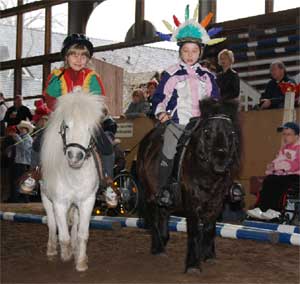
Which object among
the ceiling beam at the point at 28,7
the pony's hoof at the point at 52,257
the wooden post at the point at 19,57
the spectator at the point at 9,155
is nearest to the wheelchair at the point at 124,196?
the spectator at the point at 9,155

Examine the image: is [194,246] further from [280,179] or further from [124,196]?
[124,196]

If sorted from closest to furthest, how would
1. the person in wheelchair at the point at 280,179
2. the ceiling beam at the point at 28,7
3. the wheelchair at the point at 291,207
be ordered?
the wheelchair at the point at 291,207
the person in wheelchair at the point at 280,179
the ceiling beam at the point at 28,7

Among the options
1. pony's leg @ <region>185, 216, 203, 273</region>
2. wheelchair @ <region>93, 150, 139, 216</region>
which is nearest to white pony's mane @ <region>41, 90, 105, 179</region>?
pony's leg @ <region>185, 216, 203, 273</region>

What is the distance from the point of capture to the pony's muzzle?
5.09 m

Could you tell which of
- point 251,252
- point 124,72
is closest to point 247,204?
point 251,252

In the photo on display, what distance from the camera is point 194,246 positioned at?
5305mm

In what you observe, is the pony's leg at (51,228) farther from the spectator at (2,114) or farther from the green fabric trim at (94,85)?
the spectator at (2,114)

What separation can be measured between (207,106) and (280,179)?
9.64ft

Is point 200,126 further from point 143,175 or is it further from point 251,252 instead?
point 251,252

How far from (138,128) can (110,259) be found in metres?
6.11

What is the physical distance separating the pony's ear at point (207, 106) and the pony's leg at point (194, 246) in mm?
856

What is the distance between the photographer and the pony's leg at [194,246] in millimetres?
5301

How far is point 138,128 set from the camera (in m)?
12.0

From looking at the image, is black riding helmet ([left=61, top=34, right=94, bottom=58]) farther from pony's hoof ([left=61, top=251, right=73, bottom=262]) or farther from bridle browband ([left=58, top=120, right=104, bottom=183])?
pony's hoof ([left=61, top=251, right=73, bottom=262])
